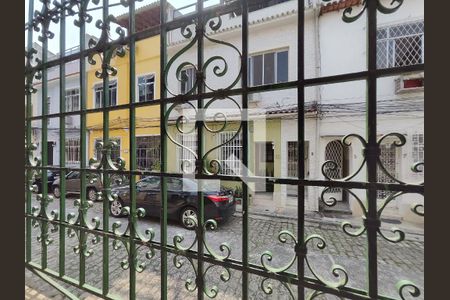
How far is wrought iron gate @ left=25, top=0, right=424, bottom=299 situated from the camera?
0.82m

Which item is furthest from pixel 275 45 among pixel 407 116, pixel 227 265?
pixel 227 265

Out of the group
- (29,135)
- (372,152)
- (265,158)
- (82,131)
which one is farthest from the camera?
(265,158)

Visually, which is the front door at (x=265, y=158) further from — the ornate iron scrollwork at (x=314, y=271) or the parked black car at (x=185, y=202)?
the ornate iron scrollwork at (x=314, y=271)

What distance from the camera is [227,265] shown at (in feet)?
3.37

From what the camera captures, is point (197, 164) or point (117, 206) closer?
point (197, 164)

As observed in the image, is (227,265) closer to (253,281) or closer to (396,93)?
(253,281)

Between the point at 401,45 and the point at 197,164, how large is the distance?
676 centimetres

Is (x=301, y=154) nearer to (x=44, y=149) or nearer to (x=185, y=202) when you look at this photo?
(x=44, y=149)

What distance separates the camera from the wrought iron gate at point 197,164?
2.68 ft

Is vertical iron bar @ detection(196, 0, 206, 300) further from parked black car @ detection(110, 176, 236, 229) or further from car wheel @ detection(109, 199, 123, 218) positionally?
parked black car @ detection(110, 176, 236, 229)

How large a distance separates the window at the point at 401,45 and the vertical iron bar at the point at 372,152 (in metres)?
5.97

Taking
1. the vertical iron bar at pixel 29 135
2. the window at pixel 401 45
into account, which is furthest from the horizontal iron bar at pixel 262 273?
the window at pixel 401 45

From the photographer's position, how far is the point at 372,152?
80 cm

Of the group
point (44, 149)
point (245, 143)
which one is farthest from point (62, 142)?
point (245, 143)
